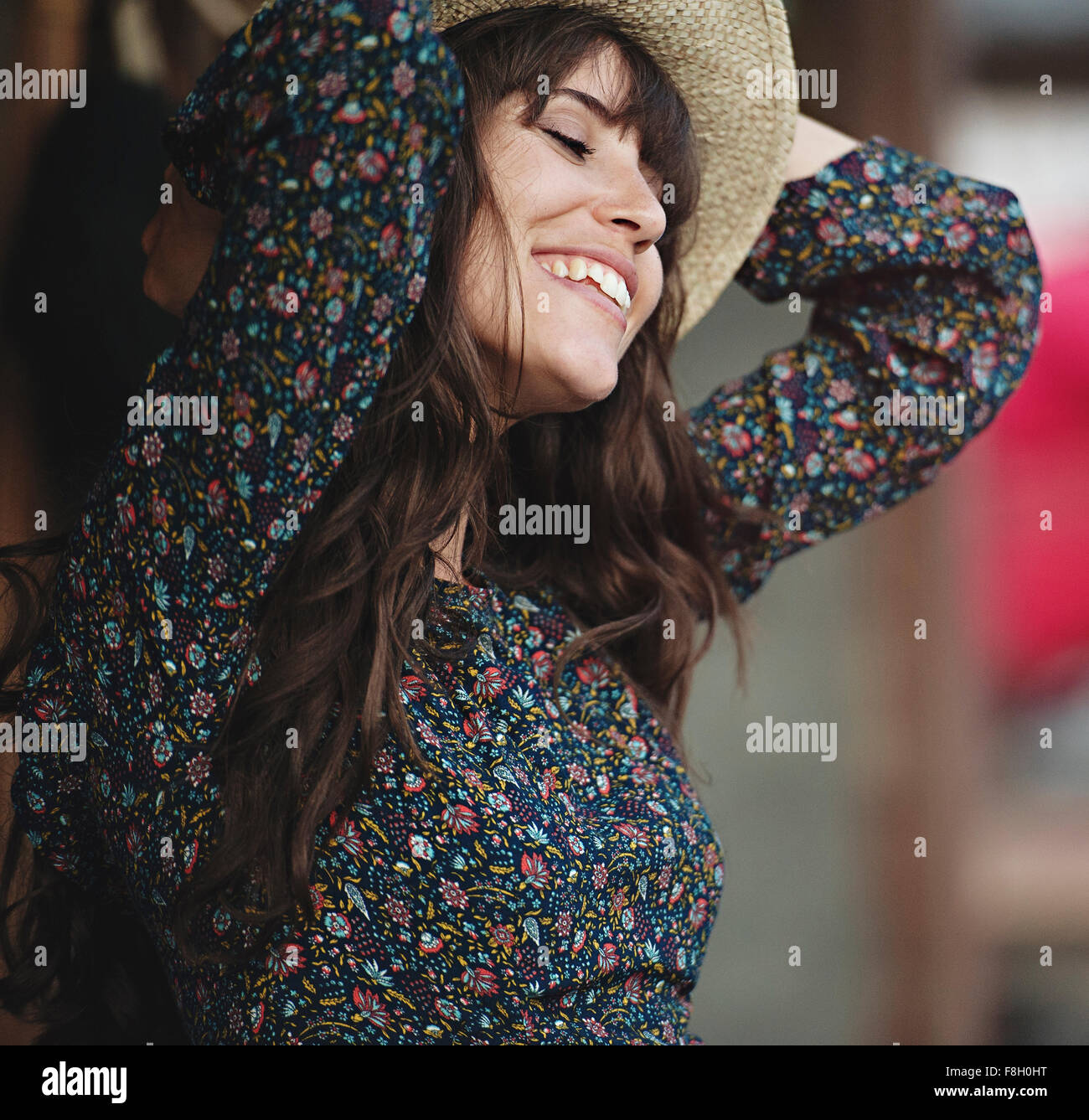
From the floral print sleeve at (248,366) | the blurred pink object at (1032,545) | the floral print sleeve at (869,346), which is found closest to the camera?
the floral print sleeve at (248,366)

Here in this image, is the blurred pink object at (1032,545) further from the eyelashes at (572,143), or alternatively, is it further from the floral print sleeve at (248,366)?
the floral print sleeve at (248,366)

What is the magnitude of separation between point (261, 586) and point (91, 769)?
0.21 metres

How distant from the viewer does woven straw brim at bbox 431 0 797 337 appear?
0.83 m

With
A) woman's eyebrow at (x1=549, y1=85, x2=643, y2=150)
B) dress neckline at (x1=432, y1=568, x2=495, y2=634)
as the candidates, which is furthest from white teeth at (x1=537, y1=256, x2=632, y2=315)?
dress neckline at (x1=432, y1=568, x2=495, y2=634)

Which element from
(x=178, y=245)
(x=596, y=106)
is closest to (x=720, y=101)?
(x=596, y=106)

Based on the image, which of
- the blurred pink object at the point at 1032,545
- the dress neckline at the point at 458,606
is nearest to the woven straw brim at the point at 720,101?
the dress neckline at the point at 458,606

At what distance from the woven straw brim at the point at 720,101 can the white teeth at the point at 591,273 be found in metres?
0.20

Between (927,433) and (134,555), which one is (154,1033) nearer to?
(134,555)

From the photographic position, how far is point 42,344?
3.32ft

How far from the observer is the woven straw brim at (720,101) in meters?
0.83

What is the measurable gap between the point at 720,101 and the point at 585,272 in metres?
0.28

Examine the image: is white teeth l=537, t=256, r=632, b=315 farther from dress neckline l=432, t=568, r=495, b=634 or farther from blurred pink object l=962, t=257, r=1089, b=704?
blurred pink object l=962, t=257, r=1089, b=704
